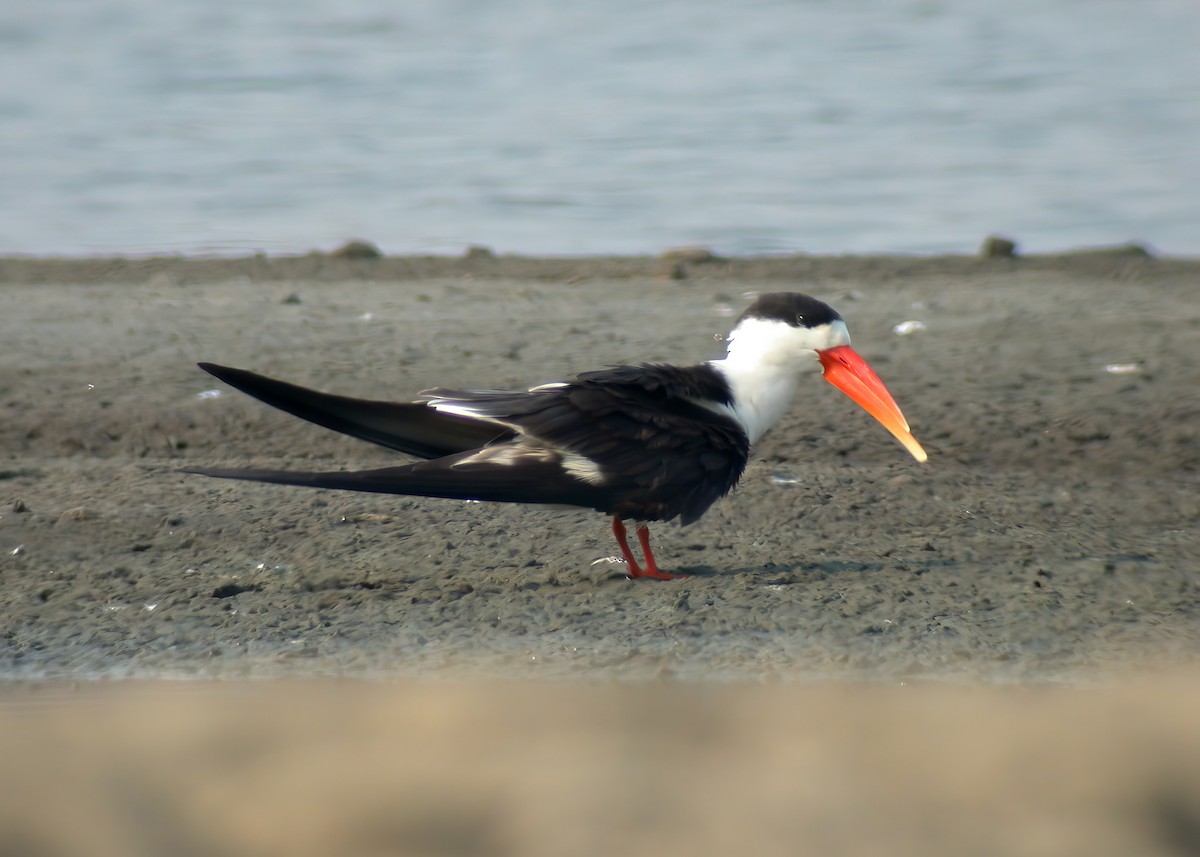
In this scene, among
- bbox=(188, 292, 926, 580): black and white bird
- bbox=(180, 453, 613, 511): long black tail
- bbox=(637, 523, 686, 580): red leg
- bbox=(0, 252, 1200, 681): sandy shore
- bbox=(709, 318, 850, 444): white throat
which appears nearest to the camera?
bbox=(0, 252, 1200, 681): sandy shore

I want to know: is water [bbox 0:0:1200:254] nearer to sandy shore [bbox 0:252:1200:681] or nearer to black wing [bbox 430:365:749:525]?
sandy shore [bbox 0:252:1200:681]

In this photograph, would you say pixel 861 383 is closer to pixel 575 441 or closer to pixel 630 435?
pixel 630 435

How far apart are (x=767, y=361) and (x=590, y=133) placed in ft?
26.3

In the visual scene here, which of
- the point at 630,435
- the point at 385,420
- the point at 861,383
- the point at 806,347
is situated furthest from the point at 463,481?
the point at 861,383

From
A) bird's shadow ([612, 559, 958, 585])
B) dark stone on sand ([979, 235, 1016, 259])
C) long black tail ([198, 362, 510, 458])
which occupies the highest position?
dark stone on sand ([979, 235, 1016, 259])

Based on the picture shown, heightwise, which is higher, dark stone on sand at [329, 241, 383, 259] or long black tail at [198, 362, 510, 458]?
dark stone on sand at [329, 241, 383, 259]

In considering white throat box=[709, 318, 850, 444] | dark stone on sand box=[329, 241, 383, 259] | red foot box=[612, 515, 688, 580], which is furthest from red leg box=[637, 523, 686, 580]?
dark stone on sand box=[329, 241, 383, 259]

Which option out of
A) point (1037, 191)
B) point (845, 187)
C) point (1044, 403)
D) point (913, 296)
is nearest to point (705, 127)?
point (845, 187)

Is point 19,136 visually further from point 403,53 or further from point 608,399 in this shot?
point 608,399

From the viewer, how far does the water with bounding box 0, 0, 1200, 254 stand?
29.5 feet

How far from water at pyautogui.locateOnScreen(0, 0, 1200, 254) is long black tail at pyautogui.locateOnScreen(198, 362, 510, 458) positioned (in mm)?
5073

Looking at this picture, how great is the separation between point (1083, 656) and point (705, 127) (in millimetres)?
9215

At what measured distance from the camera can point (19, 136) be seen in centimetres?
1147

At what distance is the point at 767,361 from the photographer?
11.9 feet
